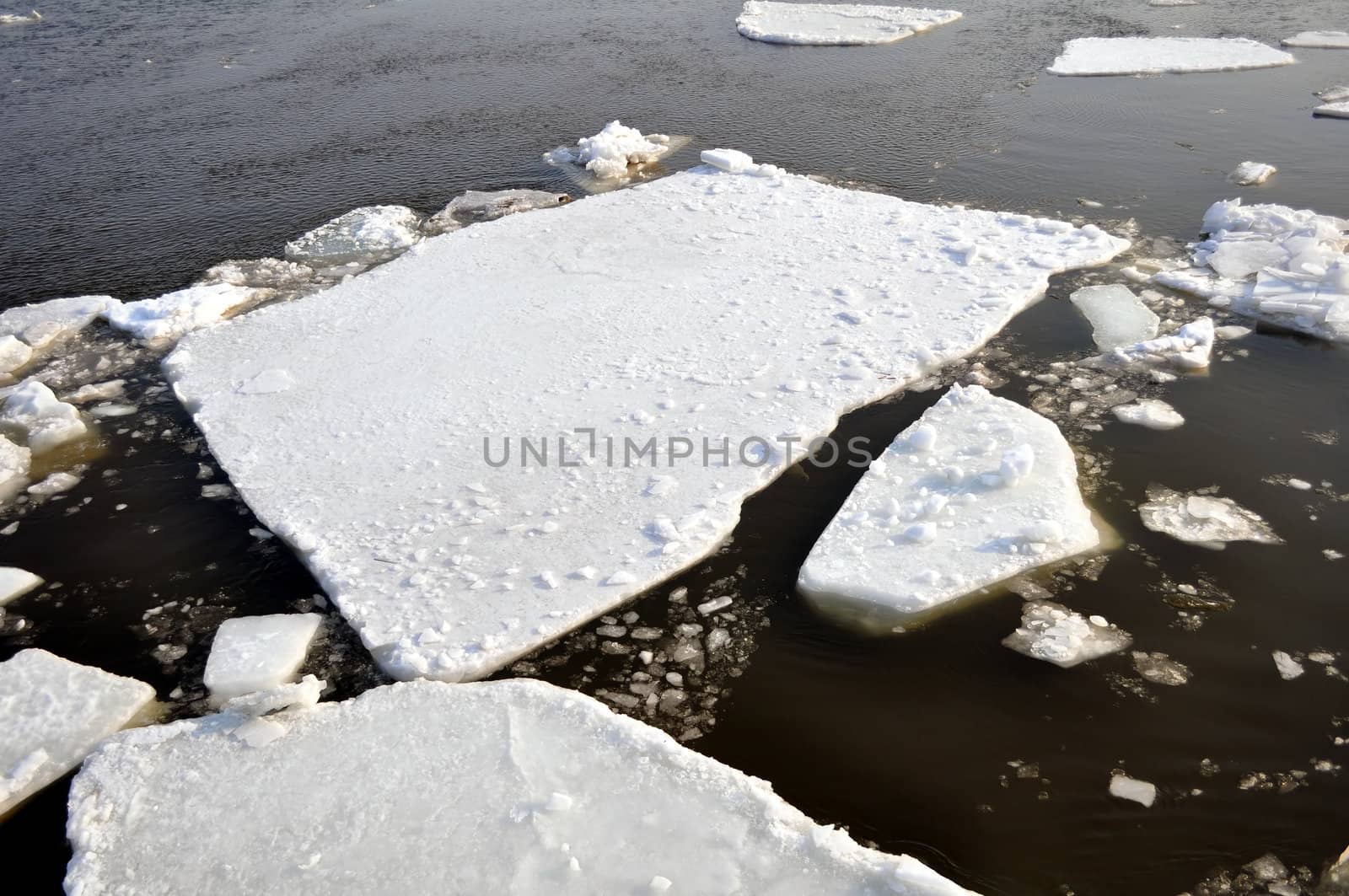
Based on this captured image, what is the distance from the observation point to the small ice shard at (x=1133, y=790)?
8.97 ft

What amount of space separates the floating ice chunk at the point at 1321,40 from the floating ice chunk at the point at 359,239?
327 inches

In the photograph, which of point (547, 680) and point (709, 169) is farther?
point (709, 169)

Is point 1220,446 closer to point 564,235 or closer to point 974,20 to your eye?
point 564,235

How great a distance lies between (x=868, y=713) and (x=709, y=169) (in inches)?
196

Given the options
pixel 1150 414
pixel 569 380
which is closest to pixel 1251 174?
pixel 1150 414

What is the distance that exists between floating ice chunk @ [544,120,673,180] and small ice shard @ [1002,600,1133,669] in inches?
199

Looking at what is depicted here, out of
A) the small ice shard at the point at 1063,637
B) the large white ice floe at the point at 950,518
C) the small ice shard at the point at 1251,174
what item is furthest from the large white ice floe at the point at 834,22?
the small ice shard at the point at 1063,637

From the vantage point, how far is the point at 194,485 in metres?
4.27

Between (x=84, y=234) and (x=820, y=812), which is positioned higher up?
(x=84, y=234)

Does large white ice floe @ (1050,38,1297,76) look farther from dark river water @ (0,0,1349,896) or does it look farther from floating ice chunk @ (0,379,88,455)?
floating ice chunk @ (0,379,88,455)

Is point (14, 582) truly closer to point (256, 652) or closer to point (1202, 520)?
point (256, 652)

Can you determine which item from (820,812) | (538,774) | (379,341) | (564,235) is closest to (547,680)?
(538,774)

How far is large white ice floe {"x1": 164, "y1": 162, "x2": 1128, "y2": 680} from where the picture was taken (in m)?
3.60

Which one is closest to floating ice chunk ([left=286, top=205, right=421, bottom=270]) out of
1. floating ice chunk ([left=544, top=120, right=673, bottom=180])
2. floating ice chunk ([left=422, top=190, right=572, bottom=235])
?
floating ice chunk ([left=422, top=190, right=572, bottom=235])
